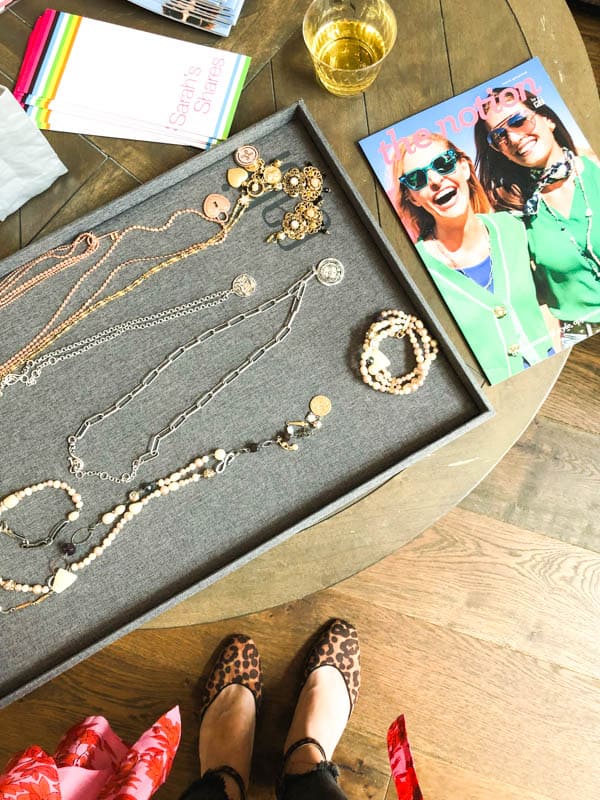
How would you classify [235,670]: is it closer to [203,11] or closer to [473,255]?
[473,255]

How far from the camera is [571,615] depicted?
145 centimetres

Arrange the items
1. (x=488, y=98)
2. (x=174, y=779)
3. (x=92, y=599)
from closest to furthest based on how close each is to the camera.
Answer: (x=92, y=599), (x=488, y=98), (x=174, y=779)

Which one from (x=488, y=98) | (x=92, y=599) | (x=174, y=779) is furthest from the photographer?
(x=174, y=779)

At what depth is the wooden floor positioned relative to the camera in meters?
1.40

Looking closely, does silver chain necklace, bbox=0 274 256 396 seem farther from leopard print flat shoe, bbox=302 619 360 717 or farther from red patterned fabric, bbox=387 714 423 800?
leopard print flat shoe, bbox=302 619 360 717

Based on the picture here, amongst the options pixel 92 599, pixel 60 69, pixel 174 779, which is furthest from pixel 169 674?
pixel 60 69

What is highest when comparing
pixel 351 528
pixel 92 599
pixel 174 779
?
pixel 92 599

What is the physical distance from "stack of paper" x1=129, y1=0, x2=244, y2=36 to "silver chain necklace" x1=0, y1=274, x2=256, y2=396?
380 mm

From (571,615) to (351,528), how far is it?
0.90 meters

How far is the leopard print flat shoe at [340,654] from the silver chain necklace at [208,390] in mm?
791

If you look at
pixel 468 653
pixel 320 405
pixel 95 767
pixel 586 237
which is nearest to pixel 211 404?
pixel 320 405

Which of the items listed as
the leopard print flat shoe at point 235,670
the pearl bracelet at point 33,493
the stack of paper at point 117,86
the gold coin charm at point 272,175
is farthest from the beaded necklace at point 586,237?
the leopard print flat shoe at point 235,670

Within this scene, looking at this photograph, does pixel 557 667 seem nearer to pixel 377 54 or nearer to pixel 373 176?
pixel 373 176

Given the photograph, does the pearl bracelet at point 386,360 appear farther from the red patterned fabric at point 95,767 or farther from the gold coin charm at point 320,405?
the red patterned fabric at point 95,767
